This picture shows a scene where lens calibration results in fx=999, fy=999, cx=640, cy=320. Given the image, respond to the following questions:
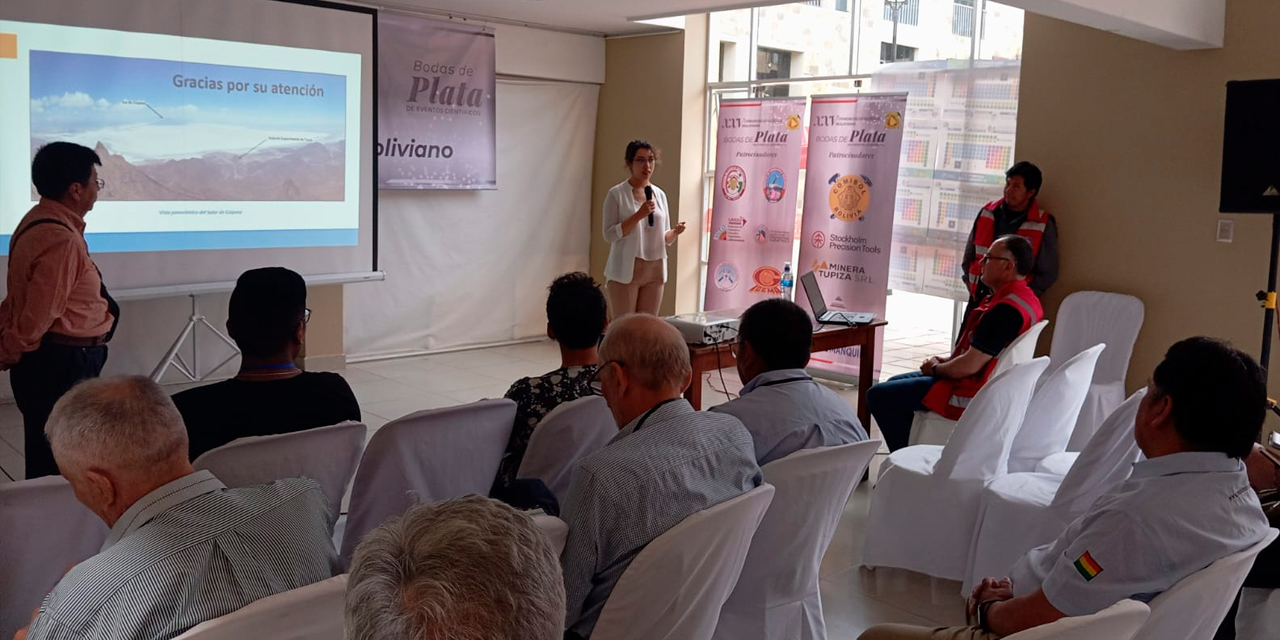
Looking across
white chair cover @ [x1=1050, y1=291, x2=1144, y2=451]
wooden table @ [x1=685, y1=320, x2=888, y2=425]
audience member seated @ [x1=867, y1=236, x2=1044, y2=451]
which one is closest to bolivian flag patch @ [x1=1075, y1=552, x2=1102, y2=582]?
audience member seated @ [x1=867, y1=236, x2=1044, y2=451]

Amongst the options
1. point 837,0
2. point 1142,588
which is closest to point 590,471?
point 1142,588

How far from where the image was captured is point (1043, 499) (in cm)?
321

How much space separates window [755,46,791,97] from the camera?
295 inches

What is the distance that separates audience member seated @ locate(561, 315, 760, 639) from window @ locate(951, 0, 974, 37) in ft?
16.1

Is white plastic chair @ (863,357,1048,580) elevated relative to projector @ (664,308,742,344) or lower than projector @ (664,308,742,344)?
lower

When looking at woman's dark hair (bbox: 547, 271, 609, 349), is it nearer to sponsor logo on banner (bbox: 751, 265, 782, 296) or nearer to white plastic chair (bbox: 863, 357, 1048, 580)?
white plastic chair (bbox: 863, 357, 1048, 580)

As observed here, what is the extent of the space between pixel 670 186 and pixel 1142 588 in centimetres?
637

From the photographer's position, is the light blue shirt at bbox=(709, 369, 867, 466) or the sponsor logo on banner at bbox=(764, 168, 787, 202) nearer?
the light blue shirt at bbox=(709, 369, 867, 466)

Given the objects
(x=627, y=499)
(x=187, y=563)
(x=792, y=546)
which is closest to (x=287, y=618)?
(x=187, y=563)

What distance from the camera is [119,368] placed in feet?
20.3

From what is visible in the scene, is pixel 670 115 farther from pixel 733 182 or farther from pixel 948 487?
pixel 948 487

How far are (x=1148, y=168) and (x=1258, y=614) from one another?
11.3 ft

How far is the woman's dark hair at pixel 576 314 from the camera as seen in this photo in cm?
281

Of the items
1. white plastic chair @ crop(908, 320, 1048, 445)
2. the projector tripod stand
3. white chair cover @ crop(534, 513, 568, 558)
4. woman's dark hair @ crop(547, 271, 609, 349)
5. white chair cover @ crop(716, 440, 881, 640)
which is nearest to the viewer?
→ white chair cover @ crop(534, 513, 568, 558)
